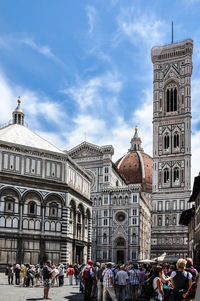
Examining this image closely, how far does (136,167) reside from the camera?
387ft

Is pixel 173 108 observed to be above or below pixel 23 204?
above

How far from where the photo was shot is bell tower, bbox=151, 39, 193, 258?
6938 centimetres

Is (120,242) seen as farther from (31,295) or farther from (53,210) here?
(31,295)

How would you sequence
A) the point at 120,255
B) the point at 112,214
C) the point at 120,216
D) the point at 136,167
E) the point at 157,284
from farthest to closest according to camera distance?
1. the point at 136,167
2. the point at 112,214
3. the point at 120,216
4. the point at 120,255
5. the point at 157,284

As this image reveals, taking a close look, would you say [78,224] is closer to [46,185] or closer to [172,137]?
[46,185]

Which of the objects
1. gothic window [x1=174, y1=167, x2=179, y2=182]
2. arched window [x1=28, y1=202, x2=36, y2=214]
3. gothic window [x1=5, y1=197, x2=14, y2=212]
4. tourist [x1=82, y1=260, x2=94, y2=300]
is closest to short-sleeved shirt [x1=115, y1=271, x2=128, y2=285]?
tourist [x1=82, y1=260, x2=94, y2=300]

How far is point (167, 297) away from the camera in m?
11.4

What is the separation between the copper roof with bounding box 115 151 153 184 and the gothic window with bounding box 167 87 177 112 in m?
40.9

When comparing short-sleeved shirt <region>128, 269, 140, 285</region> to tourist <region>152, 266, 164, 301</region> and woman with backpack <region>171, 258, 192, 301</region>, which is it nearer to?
tourist <region>152, 266, 164, 301</region>

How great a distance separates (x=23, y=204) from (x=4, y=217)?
2.15m

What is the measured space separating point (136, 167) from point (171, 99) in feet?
144

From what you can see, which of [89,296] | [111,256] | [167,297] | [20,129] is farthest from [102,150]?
[167,297]

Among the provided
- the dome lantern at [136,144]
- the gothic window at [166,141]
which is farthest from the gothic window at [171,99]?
the dome lantern at [136,144]

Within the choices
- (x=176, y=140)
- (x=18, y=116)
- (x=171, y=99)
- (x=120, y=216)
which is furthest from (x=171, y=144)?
(x=18, y=116)
